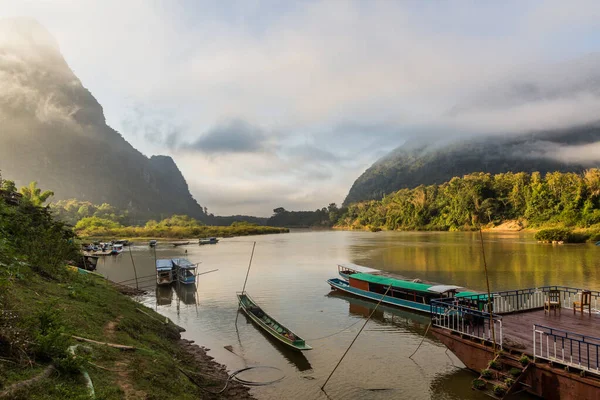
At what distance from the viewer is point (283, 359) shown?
16.2 meters

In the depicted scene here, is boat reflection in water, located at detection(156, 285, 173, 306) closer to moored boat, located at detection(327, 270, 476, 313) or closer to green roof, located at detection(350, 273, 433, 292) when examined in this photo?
moored boat, located at detection(327, 270, 476, 313)

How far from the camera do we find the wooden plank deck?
11.6 metres

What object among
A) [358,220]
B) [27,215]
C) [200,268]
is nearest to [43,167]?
[358,220]

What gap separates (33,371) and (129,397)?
2.19 metres

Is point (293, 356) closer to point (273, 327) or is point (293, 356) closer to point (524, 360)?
point (273, 327)

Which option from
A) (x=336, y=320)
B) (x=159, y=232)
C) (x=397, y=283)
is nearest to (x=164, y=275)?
(x=336, y=320)

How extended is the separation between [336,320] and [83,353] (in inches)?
662

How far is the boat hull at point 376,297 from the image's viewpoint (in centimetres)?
2339

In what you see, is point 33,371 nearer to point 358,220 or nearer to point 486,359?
point 486,359

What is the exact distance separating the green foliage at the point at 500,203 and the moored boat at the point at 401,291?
39.8 m

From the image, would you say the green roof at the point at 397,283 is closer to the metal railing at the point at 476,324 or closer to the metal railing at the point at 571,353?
the metal railing at the point at 476,324

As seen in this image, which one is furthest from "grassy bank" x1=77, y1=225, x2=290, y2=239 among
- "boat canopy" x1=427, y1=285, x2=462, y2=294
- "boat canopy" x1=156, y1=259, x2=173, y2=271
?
"boat canopy" x1=427, y1=285, x2=462, y2=294

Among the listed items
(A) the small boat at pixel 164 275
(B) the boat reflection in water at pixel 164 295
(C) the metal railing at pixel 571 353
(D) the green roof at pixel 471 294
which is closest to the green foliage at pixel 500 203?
(D) the green roof at pixel 471 294

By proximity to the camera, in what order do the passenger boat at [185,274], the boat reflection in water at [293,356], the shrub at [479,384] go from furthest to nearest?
the passenger boat at [185,274]
the boat reflection in water at [293,356]
the shrub at [479,384]
